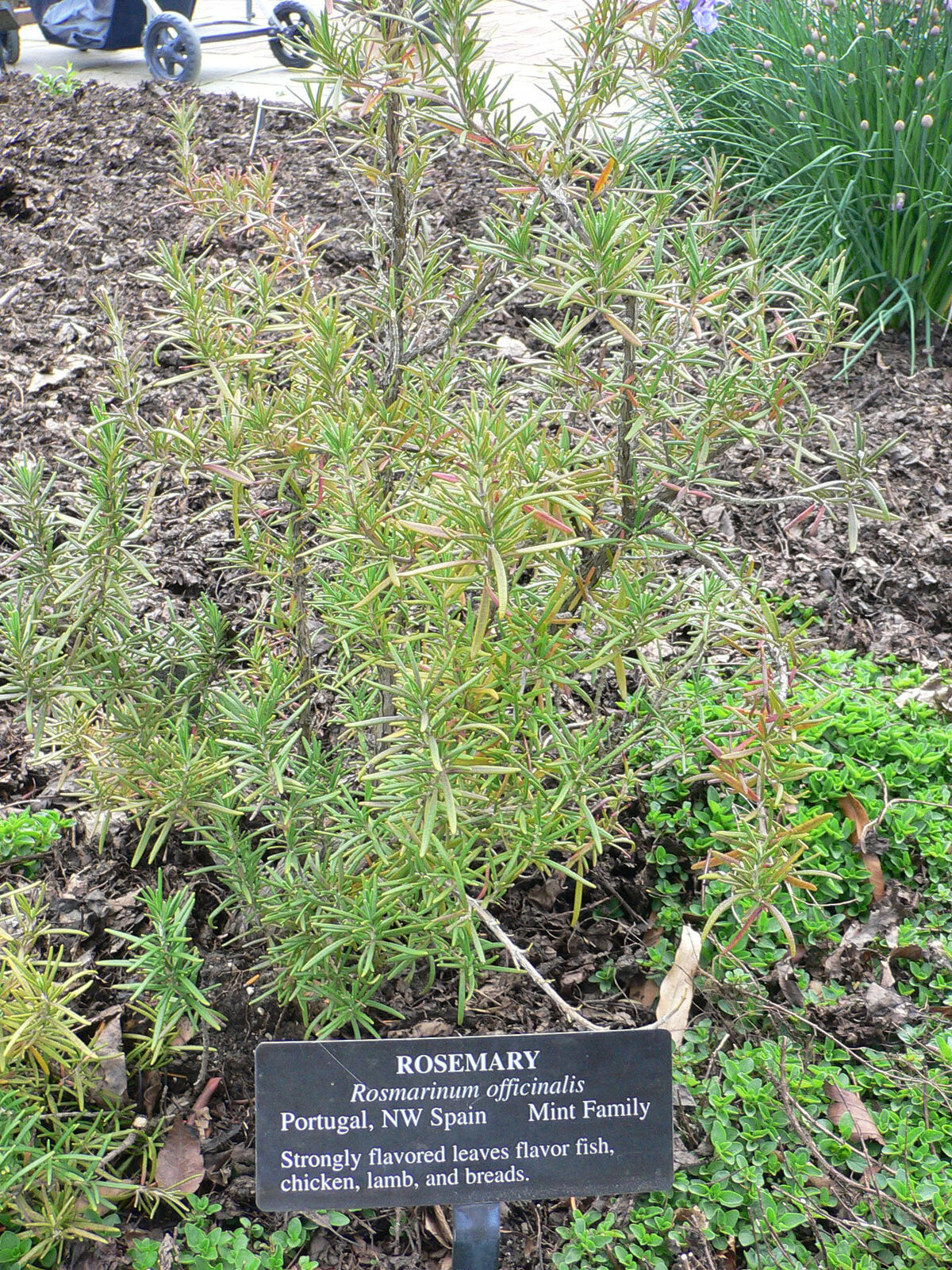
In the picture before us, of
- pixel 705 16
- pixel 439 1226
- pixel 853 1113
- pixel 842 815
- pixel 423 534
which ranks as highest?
pixel 705 16

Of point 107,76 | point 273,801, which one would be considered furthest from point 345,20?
point 107,76

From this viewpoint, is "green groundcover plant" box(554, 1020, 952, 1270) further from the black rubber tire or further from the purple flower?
the black rubber tire

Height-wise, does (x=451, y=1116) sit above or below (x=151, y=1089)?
above

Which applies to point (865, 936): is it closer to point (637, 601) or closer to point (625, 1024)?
point (625, 1024)

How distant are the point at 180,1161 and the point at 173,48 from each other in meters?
7.70

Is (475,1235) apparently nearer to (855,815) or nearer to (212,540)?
(855,815)

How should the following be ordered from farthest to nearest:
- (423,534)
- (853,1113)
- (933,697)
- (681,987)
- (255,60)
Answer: (255,60)
(933,697)
(681,987)
(853,1113)
(423,534)

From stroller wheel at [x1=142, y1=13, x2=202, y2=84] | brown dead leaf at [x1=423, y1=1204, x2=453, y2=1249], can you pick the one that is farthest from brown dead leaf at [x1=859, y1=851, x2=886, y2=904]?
stroller wheel at [x1=142, y1=13, x2=202, y2=84]

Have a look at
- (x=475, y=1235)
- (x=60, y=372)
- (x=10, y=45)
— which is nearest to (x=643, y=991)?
(x=475, y=1235)

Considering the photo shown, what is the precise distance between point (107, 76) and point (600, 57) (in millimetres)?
8346

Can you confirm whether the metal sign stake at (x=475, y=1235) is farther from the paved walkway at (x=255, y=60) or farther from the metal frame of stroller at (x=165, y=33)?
the metal frame of stroller at (x=165, y=33)

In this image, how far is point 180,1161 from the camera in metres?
1.60

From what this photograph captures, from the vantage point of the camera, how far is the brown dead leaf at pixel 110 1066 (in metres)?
1.58

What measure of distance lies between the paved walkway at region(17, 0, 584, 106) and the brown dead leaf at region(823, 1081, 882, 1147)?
5.81 meters
